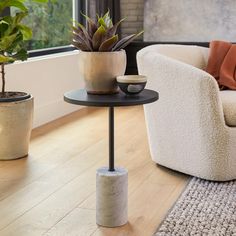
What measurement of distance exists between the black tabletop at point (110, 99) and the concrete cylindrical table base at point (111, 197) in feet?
1.14

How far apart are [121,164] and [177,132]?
470 mm

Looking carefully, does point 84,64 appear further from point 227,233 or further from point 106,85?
point 227,233

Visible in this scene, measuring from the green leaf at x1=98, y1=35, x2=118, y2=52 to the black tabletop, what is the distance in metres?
0.19

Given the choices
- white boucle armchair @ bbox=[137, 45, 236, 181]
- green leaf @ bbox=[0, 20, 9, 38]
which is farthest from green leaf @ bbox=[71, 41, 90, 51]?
green leaf @ bbox=[0, 20, 9, 38]

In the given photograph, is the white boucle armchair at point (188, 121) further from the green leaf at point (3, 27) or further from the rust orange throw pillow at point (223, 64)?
the green leaf at point (3, 27)

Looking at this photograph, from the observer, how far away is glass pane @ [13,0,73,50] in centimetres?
426

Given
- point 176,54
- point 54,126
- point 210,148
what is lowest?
point 54,126

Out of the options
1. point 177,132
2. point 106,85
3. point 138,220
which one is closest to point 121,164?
point 177,132

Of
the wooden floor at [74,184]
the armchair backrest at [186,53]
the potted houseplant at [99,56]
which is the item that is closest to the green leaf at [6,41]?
the wooden floor at [74,184]

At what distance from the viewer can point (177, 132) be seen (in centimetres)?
276

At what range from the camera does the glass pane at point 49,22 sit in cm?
426

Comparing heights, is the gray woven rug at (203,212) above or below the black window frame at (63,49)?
below

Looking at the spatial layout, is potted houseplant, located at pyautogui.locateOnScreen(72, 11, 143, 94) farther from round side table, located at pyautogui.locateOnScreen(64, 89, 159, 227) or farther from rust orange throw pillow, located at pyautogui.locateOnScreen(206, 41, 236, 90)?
rust orange throw pillow, located at pyautogui.locateOnScreen(206, 41, 236, 90)

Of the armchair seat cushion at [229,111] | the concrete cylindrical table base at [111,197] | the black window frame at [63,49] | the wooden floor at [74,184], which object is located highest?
the black window frame at [63,49]
